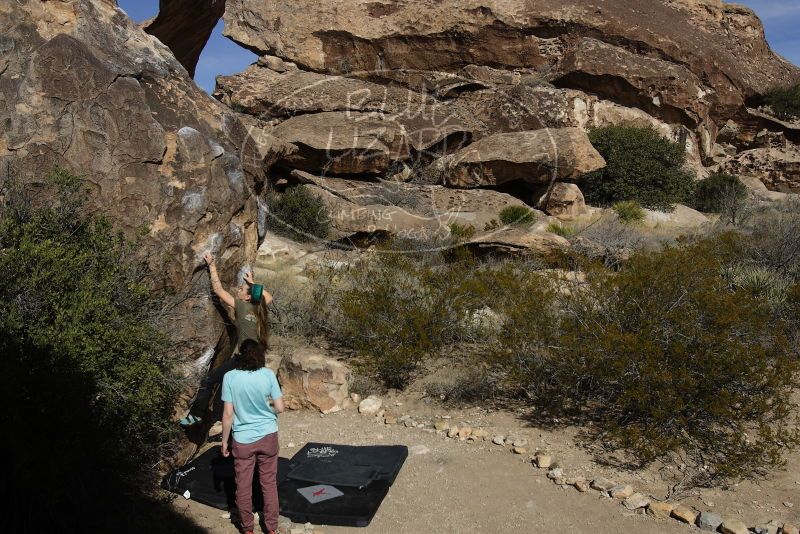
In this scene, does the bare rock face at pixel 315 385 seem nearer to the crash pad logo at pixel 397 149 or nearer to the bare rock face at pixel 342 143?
the crash pad logo at pixel 397 149

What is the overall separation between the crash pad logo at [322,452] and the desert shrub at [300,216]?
8.41 m

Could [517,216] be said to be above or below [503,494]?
below

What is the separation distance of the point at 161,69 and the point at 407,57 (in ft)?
50.3

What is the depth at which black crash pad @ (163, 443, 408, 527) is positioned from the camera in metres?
4.04

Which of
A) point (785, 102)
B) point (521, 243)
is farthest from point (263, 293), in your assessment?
point (785, 102)

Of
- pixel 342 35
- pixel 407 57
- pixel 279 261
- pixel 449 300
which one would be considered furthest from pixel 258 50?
pixel 449 300

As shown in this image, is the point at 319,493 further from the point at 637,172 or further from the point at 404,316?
the point at 637,172

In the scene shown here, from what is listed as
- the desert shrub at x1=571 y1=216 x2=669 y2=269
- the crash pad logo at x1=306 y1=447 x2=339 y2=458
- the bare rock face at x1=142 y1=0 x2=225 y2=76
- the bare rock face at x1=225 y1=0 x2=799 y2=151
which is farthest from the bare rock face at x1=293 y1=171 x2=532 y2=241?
the crash pad logo at x1=306 y1=447 x2=339 y2=458

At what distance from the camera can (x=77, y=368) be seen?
341 cm

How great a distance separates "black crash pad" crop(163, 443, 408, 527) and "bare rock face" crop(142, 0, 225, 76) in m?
8.56

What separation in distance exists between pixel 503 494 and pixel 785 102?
22687 mm

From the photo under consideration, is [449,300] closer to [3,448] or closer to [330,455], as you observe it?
[330,455]

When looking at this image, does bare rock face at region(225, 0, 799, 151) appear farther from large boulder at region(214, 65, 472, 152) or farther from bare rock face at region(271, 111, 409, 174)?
bare rock face at region(271, 111, 409, 174)

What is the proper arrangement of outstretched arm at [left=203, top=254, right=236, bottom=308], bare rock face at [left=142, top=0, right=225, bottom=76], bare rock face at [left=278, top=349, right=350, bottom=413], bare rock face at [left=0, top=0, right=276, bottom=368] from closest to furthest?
bare rock face at [left=0, top=0, right=276, bottom=368], outstretched arm at [left=203, top=254, right=236, bottom=308], bare rock face at [left=278, top=349, right=350, bottom=413], bare rock face at [left=142, top=0, right=225, bottom=76]
